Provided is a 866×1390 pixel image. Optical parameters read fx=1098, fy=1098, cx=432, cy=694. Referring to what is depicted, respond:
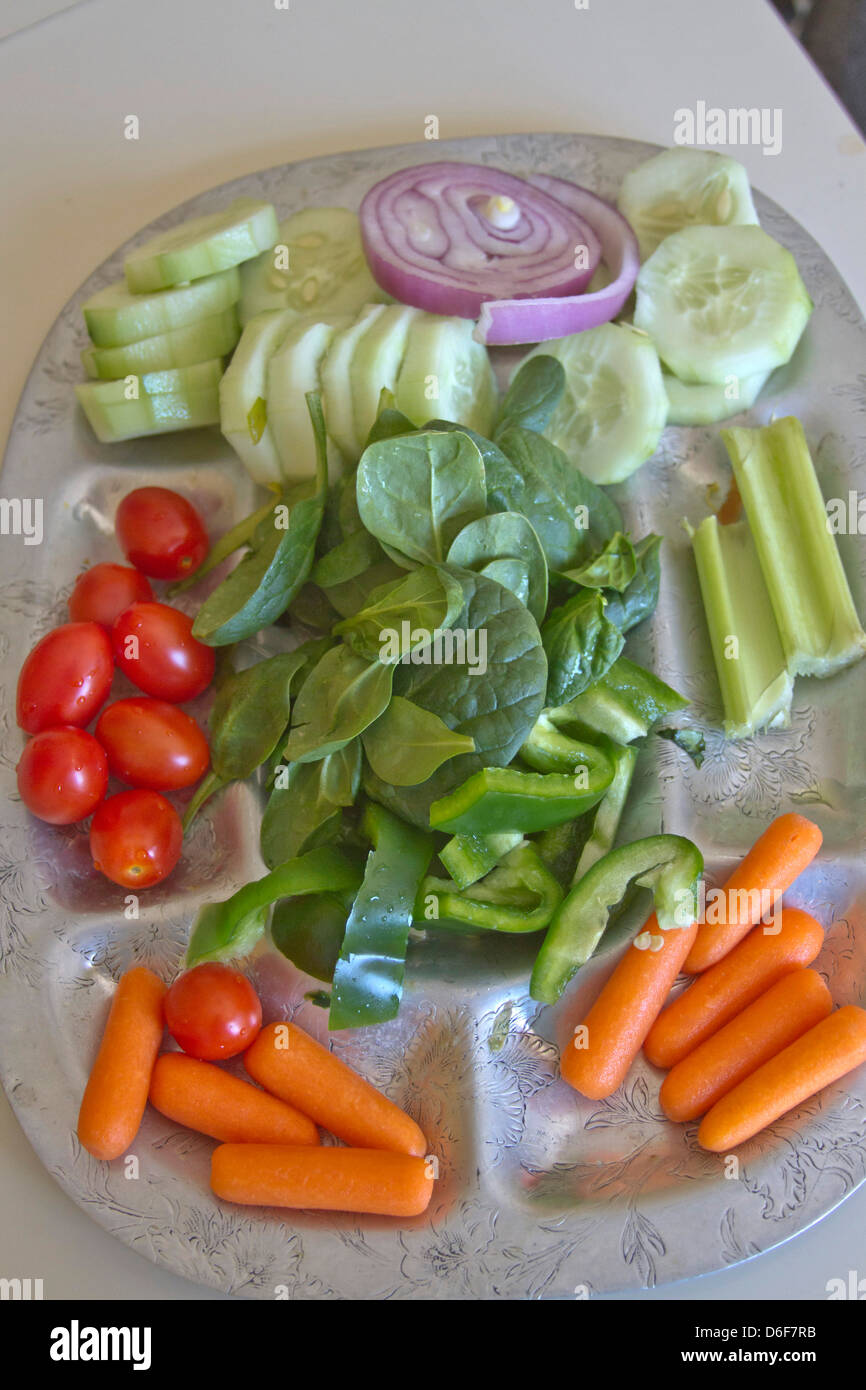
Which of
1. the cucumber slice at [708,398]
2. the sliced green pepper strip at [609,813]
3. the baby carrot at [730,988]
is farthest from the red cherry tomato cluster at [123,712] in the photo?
the cucumber slice at [708,398]

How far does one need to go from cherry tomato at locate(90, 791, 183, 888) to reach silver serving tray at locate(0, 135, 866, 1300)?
0.17 ft

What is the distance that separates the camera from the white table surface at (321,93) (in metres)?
2.24

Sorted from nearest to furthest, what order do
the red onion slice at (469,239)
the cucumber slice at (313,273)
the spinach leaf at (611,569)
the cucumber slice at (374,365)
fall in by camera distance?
the spinach leaf at (611,569) → the cucumber slice at (374,365) → the red onion slice at (469,239) → the cucumber slice at (313,273)

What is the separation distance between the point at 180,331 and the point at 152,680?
0.63 m

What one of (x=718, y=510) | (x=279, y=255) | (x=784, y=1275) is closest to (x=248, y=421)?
(x=279, y=255)

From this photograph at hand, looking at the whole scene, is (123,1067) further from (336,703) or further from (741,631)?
(741,631)

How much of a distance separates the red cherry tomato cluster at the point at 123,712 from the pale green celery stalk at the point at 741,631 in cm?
83

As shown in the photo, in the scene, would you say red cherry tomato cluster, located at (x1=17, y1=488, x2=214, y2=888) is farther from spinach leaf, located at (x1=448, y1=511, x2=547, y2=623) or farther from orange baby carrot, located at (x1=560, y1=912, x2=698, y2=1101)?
orange baby carrot, located at (x1=560, y1=912, x2=698, y2=1101)

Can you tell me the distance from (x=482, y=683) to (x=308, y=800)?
31 centimetres

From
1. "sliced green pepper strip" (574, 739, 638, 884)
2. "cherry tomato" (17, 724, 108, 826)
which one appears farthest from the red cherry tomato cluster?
"sliced green pepper strip" (574, 739, 638, 884)

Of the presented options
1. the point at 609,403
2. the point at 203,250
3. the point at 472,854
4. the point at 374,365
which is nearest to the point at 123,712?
the point at 472,854

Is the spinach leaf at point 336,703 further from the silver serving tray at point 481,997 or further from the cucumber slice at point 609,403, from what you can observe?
the cucumber slice at point 609,403

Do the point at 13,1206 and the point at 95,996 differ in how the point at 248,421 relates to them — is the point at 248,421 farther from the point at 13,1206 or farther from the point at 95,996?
the point at 13,1206

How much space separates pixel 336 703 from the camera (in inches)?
60.8
